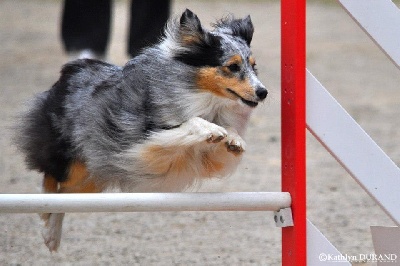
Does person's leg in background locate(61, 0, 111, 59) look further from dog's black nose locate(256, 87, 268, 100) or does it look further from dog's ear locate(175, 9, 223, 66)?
dog's black nose locate(256, 87, 268, 100)

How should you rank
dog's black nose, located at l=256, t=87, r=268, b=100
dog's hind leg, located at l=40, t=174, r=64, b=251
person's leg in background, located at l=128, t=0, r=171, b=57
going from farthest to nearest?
person's leg in background, located at l=128, t=0, r=171, b=57, dog's hind leg, located at l=40, t=174, r=64, b=251, dog's black nose, located at l=256, t=87, r=268, b=100

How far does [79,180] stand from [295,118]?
1373 mm

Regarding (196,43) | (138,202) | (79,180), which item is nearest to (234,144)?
(196,43)

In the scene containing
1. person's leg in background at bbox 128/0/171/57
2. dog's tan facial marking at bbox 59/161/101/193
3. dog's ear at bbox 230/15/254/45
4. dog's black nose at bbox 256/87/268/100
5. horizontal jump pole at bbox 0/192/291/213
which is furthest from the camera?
person's leg in background at bbox 128/0/171/57

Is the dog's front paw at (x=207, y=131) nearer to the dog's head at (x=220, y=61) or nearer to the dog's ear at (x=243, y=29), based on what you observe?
the dog's head at (x=220, y=61)

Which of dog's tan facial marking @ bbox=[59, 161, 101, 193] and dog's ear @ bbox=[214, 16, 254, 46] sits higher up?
dog's ear @ bbox=[214, 16, 254, 46]

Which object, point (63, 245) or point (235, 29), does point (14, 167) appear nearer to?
point (63, 245)

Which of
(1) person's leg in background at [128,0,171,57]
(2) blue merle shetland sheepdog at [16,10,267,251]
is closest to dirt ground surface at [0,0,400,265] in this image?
(2) blue merle shetland sheepdog at [16,10,267,251]

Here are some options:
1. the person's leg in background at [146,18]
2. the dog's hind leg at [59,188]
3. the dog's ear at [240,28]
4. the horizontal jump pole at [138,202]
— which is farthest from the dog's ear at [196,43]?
the person's leg in background at [146,18]

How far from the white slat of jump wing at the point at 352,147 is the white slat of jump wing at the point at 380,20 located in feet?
0.97

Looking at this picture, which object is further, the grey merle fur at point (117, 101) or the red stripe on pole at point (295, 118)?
the grey merle fur at point (117, 101)

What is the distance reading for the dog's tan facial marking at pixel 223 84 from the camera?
358cm

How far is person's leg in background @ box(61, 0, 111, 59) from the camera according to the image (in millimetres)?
8172
